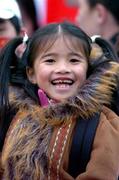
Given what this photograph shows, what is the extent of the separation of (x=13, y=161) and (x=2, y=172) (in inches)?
4.7

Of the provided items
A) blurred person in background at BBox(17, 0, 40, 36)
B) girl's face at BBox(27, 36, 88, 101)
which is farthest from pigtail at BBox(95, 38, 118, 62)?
blurred person in background at BBox(17, 0, 40, 36)

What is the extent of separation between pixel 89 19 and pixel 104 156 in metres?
2.42

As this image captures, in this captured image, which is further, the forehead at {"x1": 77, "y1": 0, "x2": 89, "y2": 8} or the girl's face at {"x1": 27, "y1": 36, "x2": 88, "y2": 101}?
the forehead at {"x1": 77, "y1": 0, "x2": 89, "y2": 8}

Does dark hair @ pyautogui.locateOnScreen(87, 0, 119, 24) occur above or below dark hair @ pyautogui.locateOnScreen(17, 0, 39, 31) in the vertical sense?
above

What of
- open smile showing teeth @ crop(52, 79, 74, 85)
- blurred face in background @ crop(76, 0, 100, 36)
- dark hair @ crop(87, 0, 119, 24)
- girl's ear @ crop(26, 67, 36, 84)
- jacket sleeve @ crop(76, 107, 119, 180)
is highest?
open smile showing teeth @ crop(52, 79, 74, 85)

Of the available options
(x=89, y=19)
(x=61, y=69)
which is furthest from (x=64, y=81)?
(x=89, y=19)

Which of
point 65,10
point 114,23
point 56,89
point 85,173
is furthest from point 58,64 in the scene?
point 65,10

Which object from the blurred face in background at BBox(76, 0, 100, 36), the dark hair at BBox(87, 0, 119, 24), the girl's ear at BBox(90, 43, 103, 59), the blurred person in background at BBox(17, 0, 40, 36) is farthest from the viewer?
the blurred person in background at BBox(17, 0, 40, 36)

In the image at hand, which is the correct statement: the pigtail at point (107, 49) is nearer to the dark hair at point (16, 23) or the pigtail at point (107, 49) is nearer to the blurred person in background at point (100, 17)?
the dark hair at point (16, 23)

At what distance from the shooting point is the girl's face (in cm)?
321

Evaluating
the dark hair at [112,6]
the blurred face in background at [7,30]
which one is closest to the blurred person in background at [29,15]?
the dark hair at [112,6]

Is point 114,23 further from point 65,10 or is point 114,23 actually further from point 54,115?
point 54,115

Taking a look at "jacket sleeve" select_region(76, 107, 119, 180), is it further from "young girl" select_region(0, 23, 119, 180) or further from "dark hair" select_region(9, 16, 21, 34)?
"dark hair" select_region(9, 16, 21, 34)

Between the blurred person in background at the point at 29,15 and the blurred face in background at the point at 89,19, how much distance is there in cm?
91
